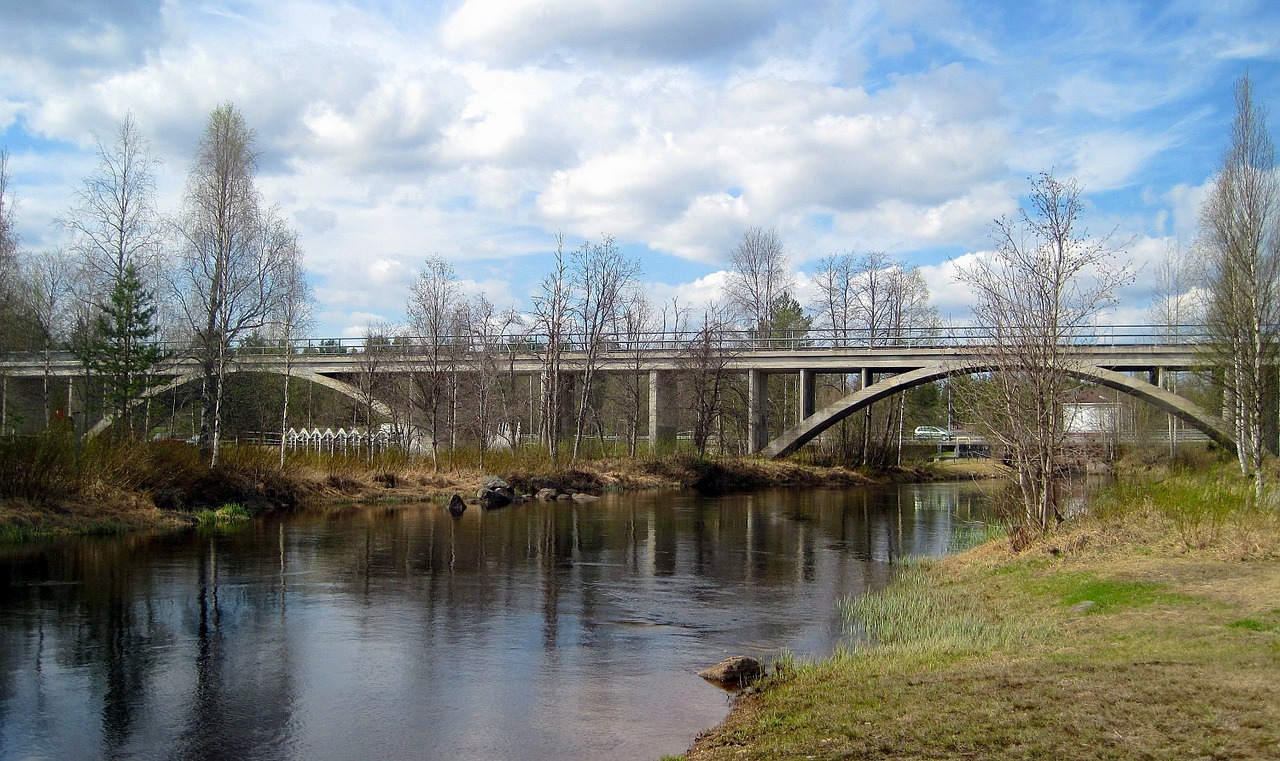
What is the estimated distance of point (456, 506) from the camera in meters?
33.4

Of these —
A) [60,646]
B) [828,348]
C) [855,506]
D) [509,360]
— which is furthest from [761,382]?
[60,646]

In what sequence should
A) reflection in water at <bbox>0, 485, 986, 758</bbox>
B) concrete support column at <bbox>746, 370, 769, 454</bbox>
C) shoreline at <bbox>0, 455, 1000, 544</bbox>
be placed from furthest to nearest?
concrete support column at <bbox>746, 370, 769, 454</bbox>
shoreline at <bbox>0, 455, 1000, 544</bbox>
reflection in water at <bbox>0, 485, 986, 758</bbox>

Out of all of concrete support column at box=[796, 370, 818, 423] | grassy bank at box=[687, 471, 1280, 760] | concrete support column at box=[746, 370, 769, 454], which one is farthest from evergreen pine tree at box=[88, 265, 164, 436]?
concrete support column at box=[796, 370, 818, 423]

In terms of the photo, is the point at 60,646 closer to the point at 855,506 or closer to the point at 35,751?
the point at 35,751

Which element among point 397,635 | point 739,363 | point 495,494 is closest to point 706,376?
point 739,363

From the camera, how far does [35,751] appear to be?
28.1 ft

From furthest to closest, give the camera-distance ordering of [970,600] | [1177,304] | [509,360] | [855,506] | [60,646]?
1. [1177,304]
2. [509,360]
3. [855,506]
4. [970,600]
5. [60,646]

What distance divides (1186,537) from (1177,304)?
180 feet

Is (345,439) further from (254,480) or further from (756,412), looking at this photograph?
(756,412)

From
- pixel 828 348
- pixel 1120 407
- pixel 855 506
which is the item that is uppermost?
pixel 828 348

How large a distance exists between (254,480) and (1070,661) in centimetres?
2821

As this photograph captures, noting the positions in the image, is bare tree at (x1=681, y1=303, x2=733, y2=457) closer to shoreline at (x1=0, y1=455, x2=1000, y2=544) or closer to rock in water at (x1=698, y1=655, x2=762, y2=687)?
shoreline at (x1=0, y1=455, x2=1000, y2=544)

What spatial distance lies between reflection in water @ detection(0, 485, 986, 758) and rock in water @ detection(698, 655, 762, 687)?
0.67 ft

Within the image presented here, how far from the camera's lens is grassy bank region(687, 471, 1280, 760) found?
7031mm
